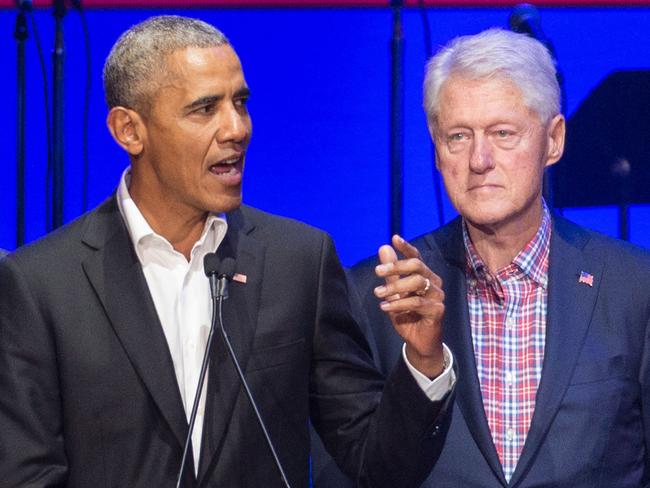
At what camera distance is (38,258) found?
2.44 metres

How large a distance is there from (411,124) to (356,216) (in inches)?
13.9

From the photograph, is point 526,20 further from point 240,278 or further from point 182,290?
point 182,290

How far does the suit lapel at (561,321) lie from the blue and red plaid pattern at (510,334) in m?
0.04

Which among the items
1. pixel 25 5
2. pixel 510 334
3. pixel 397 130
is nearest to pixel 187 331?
pixel 510 334

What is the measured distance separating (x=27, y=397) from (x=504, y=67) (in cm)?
131

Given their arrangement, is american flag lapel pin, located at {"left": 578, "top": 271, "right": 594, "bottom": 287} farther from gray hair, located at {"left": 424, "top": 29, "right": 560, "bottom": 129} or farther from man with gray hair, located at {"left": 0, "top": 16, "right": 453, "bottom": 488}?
man with gray hair, located at {"left": 0, "top": 16, "right": 453, "bottom": 488}

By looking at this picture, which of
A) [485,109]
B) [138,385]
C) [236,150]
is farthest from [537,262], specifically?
[138,385]

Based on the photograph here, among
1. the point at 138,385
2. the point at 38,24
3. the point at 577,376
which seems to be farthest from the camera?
the point at 38,24

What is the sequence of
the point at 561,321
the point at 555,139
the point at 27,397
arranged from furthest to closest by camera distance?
the point at 555,139, the point at 561,321, the point at 27,397

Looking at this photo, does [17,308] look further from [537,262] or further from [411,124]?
[411,124]

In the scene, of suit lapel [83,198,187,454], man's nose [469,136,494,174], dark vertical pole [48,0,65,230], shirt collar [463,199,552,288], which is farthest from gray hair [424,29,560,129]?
dark vertical pole [48,0,65,230]

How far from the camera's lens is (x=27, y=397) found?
2.33m

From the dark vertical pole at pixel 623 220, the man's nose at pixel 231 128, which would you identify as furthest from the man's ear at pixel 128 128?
the dark vertical pole at pixel 623 220

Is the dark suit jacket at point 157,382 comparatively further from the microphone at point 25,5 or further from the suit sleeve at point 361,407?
the microphone at point 25,5
